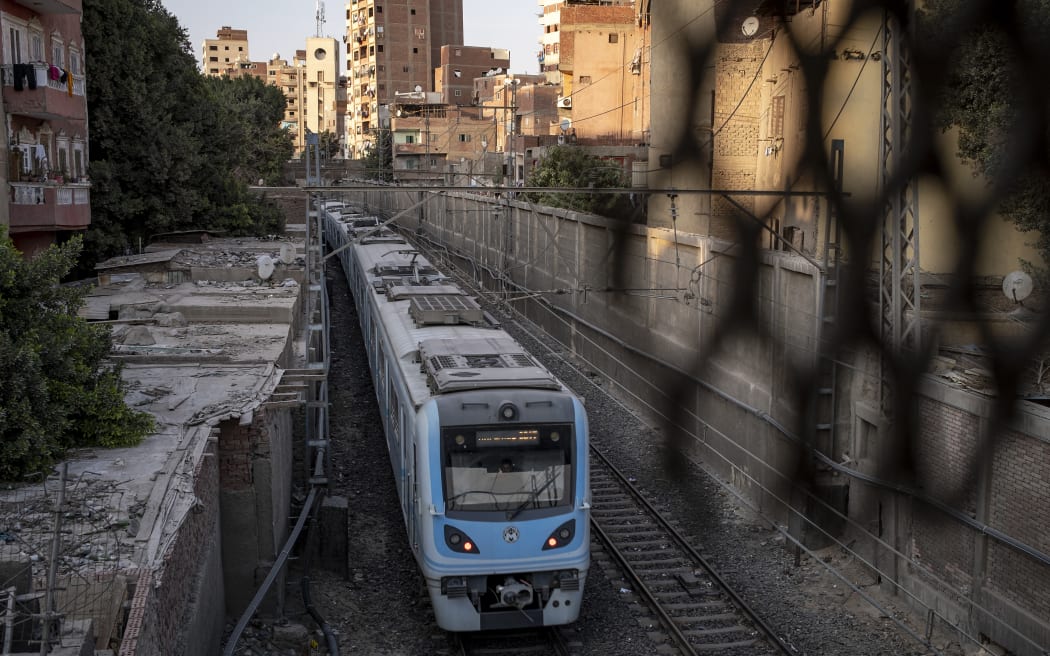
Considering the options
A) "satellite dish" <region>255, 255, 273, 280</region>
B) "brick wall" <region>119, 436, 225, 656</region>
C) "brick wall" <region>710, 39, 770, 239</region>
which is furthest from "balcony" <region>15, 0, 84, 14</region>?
"brick wall" <region>710, 39, 770, 239</region>

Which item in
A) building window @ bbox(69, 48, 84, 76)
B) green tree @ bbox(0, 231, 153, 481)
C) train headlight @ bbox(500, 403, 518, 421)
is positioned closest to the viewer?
green tree @ bbox(0, 231, 153, 481)

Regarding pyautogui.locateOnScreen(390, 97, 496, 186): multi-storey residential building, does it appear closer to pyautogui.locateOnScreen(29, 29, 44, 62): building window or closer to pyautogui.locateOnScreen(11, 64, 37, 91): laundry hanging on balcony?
pyautogui.locateOnScreen(29, 29, 44, 62): building window

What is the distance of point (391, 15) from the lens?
4972cm

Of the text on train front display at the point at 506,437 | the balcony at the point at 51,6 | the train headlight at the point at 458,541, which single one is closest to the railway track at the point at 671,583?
the train headlight at the point at 458,541

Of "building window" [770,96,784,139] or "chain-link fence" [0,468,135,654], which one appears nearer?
"building window" [770,96,784,139]

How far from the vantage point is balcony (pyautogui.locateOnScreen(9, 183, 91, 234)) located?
31.0ft

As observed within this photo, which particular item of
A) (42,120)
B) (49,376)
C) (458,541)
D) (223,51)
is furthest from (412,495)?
(223,51)

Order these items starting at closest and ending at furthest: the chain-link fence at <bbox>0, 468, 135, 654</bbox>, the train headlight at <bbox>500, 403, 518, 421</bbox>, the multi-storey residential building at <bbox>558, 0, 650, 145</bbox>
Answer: the multi-storey residential building at <bbox>558, 0, 650, 145</bbox>
the chain-link fence at <bbox>0, 468, 135, 654</bbox>
the train headlight at <bbox>500, 403, 518, 421</bbox>

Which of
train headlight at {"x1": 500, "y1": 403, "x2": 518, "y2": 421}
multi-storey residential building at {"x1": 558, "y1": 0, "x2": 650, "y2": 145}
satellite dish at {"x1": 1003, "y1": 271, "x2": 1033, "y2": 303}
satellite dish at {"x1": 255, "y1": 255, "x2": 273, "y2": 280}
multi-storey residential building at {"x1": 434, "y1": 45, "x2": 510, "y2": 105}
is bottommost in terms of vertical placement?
train headlight at {"x1": 500, "y1": 403, "x2": 518, "y2": 421}

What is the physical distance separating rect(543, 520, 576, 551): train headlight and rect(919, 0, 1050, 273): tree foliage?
14.9 ft

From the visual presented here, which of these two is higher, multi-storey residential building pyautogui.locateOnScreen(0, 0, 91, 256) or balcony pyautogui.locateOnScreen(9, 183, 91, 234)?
multi-storey residential building pyautogui.locateOnScreen(0, 0, 91, 256)

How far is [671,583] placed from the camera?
6348 millimetres

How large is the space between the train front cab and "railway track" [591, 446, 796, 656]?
81 centimetres

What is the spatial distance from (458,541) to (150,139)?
37.3ft
